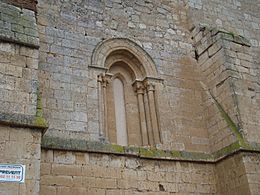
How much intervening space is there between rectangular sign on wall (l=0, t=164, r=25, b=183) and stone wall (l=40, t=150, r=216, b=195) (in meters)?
1.04

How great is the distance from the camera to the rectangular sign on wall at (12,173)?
18.2 feet

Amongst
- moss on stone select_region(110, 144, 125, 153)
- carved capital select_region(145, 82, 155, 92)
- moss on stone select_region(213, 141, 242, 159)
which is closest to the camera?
moss on stone select_region(110, 144, 125, 153)

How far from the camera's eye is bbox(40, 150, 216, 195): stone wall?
682 cm

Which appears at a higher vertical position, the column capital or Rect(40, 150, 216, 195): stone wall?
the column capital

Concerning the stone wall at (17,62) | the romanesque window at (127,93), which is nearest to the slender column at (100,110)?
the romanesque window at (127,93)

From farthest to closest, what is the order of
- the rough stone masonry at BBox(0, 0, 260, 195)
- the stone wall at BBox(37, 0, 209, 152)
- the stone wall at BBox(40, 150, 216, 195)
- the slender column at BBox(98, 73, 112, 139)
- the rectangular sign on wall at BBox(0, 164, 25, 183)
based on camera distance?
1. the slender column at BBox(98, 73, 112, 139)
2. the stone wall at BBox(37, 0, 209, 152)
3. the stone wall at BBox(40, 150, 216, 195)
4. the rough stone masonry at BBox(0, 0, 260, 195)
5. the rectangular sign on wall at BBox(0, 164, 25, 183)

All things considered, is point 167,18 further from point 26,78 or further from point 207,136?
point 26,78

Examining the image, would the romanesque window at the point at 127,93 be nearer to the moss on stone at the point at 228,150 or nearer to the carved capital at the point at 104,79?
the carved capital at the point at 104,79

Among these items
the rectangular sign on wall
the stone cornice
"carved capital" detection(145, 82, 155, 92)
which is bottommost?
the rectangular sign on wall

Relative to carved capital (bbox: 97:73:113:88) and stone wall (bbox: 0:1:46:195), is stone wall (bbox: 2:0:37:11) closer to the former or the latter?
stone wall (bbox: 0:1:46:195)

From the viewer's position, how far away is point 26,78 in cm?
640

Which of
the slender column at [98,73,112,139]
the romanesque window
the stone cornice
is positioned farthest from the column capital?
the stone cornice

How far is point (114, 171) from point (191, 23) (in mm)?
4808

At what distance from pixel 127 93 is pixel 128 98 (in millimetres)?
128
